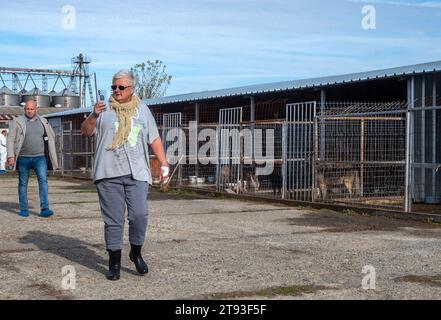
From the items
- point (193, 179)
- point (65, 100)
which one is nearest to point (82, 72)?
point (65, 100)

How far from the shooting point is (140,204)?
637 cm

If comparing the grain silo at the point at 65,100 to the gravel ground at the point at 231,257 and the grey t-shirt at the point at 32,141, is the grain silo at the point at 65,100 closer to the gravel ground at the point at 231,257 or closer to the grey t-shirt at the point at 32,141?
the gravel ground at the point at 231,257

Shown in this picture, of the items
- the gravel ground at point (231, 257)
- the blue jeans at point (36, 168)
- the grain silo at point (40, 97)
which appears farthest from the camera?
the grain silo at point (40, 97)

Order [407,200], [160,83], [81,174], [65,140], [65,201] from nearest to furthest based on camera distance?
[407,200] → [65,201] → [81,174] → [65,140] → [160,83]

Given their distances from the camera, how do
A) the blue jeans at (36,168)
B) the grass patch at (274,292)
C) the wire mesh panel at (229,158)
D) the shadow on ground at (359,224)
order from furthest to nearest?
the wire mesh panel at (229,158)
the blue jeans at (36,168)
the shadow on ground at (359,224)
the grass patch at (274,292)

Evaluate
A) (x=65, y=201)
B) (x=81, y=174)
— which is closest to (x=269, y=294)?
(x=65, y=201)

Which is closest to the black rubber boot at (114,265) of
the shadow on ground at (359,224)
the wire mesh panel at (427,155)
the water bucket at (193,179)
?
the shadow on ground at (359,224)

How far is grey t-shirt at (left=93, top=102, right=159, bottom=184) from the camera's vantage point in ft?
20.6

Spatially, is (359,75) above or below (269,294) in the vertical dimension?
above

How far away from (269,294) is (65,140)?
22.6 metres

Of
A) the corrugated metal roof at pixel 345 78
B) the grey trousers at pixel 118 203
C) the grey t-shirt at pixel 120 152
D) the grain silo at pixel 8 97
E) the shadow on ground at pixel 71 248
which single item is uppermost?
the grain silo at pixel 8 97

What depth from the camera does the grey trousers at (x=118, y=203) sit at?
630 centimetres

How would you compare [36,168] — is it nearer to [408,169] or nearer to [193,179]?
[408,169]
